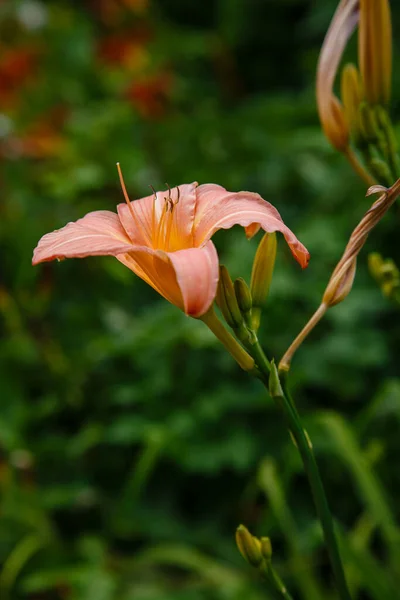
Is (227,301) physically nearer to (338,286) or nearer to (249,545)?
(338,286)

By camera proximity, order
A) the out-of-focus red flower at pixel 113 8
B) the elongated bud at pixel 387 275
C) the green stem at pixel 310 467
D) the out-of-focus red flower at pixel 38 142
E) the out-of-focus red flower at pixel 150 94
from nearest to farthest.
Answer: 1. the green stem at pixel 310 467
2. the elongated bud at pixel 387 275
3. the out-of-focus red flower at pixel 38 142
4. the out-of-focus red flower at pixel 150 94
5. the out-of-focus red flower at pixel 113 8

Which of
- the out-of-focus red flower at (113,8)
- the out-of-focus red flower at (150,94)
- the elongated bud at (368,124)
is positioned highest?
the out-of-focus red flower at (113,8)

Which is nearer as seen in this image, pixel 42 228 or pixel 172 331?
pixel 172 331

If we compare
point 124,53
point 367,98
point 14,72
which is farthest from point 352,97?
point 124,53

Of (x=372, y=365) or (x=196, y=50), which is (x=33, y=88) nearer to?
(x=196, y=50)

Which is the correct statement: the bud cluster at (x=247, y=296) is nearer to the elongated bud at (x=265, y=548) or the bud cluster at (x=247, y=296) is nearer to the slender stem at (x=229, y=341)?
the slender stem at (x=229, y=341)

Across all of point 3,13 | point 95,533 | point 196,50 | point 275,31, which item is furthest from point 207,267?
point 275,31

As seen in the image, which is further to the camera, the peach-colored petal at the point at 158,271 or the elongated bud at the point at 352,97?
the elongated bud at the point at 352,97

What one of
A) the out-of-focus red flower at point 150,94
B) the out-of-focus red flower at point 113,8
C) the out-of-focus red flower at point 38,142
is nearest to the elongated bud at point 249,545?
the out-of-focus red flower at point 38,142
